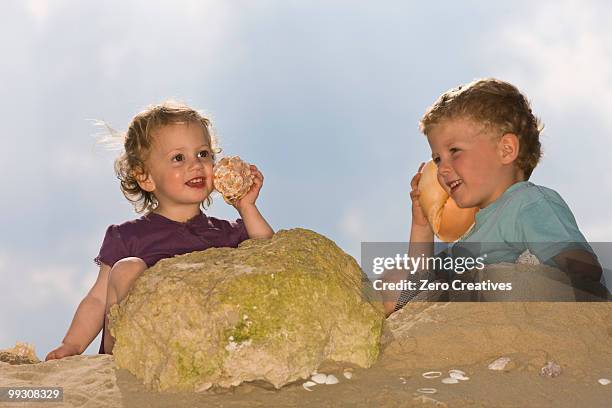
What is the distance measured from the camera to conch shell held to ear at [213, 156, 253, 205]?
550 cm

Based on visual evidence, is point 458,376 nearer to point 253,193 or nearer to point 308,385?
point 308,385

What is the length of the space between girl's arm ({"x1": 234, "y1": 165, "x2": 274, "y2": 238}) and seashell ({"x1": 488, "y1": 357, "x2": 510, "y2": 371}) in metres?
2.53

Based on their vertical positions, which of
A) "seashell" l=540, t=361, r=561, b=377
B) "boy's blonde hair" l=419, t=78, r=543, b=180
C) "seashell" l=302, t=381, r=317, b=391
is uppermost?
"boy's blonde hair" l=419, t=78, r=543, b=180

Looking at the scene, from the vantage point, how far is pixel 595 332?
403 centimetres

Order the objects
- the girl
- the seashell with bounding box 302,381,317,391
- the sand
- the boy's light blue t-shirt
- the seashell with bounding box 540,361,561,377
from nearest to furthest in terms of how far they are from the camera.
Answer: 1. the sand
2. the seashell with bounding box 302,381,317,391
3. the seashell with bounding box 540,361,561,377
4. the boy's light blue t-shirt
5. the girl

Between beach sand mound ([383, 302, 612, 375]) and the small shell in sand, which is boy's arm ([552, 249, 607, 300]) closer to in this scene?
beach sand mound ([383, 302, 612, 375])

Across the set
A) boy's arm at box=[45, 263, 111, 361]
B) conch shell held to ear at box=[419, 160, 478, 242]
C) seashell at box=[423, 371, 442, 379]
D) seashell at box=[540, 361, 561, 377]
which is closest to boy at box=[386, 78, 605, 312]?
conch shell held to ear at box=[419, 160, 478, 242]

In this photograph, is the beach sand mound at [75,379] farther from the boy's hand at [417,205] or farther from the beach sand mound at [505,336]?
the boy's hand at [417,205]

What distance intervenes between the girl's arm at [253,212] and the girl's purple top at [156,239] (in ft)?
1.16

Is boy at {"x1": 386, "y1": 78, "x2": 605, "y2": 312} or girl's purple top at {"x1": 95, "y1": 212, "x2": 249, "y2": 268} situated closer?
boy at {"x1": 386, "y1": 78, "x2": 605, "y2": 312}

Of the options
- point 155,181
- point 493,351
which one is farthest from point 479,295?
point 155,181

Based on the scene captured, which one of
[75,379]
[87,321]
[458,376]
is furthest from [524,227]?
[87,321]

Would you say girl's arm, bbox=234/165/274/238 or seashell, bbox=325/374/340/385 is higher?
girl's arm, bbox=234/165/274/238

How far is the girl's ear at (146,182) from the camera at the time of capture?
594 centimetres
